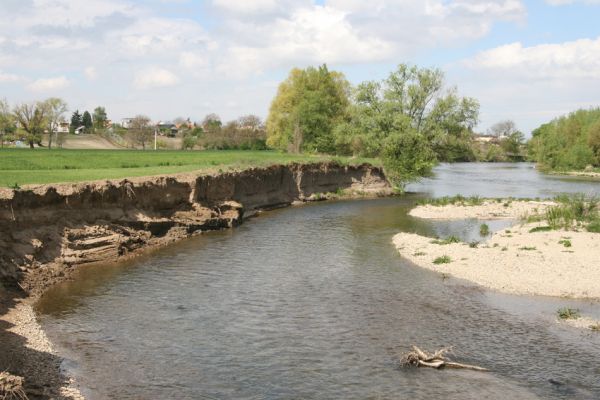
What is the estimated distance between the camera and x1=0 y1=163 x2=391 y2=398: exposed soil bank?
13.6m

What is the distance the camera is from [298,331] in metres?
15.7

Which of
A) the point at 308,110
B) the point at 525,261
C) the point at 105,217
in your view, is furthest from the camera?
the point at 308,110

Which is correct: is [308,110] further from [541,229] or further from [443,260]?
[443,260]

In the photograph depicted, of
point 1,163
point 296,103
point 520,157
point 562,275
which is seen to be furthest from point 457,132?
point 520,157

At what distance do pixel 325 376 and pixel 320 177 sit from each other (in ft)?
137

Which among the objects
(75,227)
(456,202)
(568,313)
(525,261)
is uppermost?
(75,227)

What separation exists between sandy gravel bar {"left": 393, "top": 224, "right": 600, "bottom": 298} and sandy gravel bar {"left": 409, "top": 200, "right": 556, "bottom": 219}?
9.24m

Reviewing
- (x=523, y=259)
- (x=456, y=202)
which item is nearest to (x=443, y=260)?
(x=523, y=259)

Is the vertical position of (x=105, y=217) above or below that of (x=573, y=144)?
below

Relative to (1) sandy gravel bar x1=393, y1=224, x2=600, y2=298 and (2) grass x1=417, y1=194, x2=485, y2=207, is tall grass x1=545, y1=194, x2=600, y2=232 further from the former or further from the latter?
(2) grass x1=417, y1=194, x2=485, y2=207

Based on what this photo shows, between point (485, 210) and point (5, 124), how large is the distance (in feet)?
257

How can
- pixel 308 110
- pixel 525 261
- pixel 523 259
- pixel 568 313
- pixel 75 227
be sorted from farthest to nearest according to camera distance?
pixel 308 110 < pixel 75 227 < pixel 523 259 < pixel 525 261 < pixel 568 313

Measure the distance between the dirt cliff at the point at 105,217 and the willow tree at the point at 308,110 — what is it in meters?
31.5

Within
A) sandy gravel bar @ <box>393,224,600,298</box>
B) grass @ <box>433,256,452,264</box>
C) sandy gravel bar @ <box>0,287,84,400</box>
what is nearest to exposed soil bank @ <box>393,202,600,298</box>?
sandy gravel bar @ <box>393,224,600,298</box>
